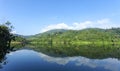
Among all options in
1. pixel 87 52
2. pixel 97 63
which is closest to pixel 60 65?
pixel 97 63

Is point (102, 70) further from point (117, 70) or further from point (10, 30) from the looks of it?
point (10, 30)

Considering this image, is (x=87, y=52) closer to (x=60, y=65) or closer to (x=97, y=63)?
(x=97, y=63)

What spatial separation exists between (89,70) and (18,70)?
12.3 m

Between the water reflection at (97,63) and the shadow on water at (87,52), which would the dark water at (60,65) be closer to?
the water reflection at (97,63)

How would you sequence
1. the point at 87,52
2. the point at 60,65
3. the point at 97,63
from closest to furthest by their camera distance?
1. the point at 60,65
2. the point at 97,63
3. the point at 87,52

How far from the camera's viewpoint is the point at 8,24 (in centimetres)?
12438

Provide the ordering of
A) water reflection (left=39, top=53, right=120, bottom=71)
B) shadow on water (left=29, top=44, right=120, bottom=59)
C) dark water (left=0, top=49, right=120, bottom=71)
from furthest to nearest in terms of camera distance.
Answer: shadow on water (left=29, top=44, right=120, bottom=59)
water reflection (left=39, top=53, right=120, bottom=71)
dark water (left=0, top=49, right=120, bottom=71)

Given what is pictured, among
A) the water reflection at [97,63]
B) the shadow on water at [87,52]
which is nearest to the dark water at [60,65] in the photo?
the water reflection at [97,63]

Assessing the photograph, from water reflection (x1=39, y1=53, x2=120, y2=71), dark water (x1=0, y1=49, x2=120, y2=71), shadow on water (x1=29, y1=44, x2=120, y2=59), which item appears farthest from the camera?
shadow on water (x1=29, y1=44, x2=120, y2=59)

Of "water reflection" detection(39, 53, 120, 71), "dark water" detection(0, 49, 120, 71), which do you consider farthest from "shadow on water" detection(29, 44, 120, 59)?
"dark water" detection(0, 49, 120, 71)

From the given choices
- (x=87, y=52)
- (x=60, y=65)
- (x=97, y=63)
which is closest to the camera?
(x=60, y=65)

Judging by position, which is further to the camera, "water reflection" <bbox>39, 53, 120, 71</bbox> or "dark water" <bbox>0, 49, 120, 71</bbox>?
"water reflection" <bbox>39, 53, 120, 71</bbox>

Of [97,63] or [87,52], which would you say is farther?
[87,52]

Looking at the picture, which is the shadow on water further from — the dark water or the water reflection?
the dark water
